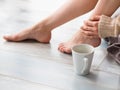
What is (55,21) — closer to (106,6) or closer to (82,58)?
(106,6)

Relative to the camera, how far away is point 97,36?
144 centimetres

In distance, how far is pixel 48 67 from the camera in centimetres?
137

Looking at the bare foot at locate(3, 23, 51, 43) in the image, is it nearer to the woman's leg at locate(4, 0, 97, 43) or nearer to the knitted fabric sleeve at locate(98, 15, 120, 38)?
the woman's leg at locate(4, 0, 97, 43)

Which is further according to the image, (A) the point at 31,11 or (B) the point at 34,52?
(A) the point at 31,11

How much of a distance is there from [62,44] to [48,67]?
0.22 m

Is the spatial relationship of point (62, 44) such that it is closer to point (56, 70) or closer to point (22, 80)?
point (56, 70)

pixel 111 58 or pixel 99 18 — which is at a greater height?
pixel 99 18

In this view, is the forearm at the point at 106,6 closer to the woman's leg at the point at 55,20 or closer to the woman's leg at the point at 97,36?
the woman's leg at the point at 97,36

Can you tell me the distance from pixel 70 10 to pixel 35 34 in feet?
0.80

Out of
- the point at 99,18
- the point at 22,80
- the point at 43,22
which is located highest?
the point at 99,18

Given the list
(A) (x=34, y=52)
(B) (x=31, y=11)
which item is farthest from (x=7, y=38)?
(B) (x=31, y=11)

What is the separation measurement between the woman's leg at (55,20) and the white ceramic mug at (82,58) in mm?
351

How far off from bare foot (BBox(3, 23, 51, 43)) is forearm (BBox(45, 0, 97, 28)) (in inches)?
1.9

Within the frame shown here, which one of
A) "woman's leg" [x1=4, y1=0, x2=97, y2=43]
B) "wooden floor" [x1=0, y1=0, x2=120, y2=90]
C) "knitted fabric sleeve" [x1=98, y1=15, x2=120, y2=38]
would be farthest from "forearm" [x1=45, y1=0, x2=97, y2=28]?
"knitted fabric sleeve" [x1=98, y1=15, x2=120, y2=38]
